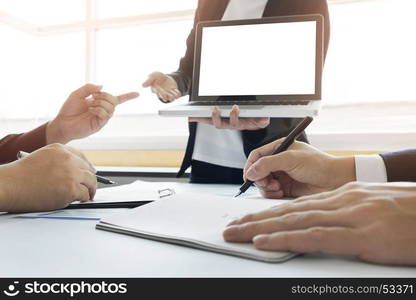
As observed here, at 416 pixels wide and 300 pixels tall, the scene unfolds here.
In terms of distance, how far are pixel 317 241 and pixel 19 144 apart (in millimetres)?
920

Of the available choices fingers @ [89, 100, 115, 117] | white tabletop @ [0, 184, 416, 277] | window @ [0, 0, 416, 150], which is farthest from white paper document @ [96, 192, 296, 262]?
window @ [0, 0, 416, 150]

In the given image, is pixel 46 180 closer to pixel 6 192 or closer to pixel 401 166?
pixel 6 192

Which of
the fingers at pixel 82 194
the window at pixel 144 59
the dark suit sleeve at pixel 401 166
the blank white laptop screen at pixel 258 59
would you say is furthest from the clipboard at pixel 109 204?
the window at pixel 144 59

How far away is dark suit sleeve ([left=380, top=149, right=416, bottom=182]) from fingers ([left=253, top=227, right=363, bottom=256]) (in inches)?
14.9

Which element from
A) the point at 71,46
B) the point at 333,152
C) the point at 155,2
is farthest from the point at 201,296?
the point at 71,46

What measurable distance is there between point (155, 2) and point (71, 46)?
59 cm

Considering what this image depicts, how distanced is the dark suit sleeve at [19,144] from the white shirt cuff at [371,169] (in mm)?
787

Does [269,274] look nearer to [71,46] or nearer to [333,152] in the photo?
[333,152]

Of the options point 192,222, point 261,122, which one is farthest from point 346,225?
point 261,122

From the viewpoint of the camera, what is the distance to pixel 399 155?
73cm

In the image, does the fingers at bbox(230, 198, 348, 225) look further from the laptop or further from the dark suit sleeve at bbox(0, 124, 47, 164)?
the dark suit sleeve at bbox(0, 124, 47, 164)

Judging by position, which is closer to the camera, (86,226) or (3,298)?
(3,298)

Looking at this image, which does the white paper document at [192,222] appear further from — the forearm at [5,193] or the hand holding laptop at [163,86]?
the hand holding laptop at [163,86]

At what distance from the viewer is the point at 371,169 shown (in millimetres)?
748
